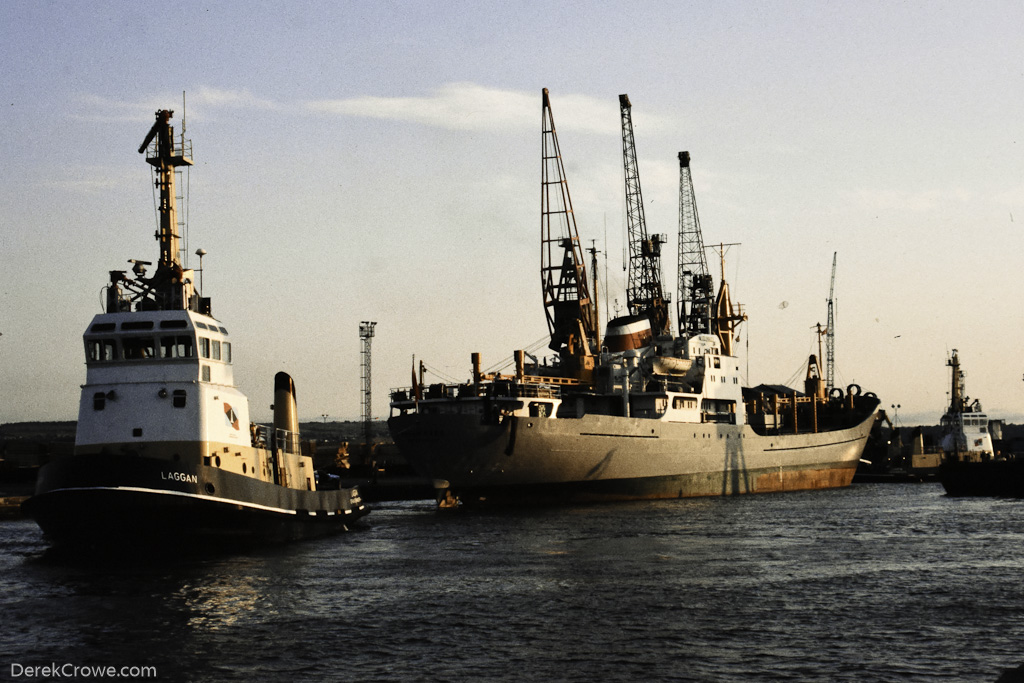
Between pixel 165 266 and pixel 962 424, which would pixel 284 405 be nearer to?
pixel 165 266

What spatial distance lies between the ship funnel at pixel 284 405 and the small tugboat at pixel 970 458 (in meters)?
46.7

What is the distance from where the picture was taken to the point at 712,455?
72.0m

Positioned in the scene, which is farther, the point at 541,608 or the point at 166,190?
the point at 166,190

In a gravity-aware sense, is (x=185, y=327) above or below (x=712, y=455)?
above

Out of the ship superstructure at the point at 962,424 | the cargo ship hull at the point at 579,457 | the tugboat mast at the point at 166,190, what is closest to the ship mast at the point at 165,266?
the tugboat mast at the point at 166,190

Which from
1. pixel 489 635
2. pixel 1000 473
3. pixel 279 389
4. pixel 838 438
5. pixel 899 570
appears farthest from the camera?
pixel 838 438

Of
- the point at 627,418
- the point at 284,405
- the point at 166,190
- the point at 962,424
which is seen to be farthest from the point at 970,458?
the point at 166,190

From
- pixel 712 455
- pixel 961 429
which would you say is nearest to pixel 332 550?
pixel 712 455

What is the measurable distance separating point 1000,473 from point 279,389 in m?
49.4

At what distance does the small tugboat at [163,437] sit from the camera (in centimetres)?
3247

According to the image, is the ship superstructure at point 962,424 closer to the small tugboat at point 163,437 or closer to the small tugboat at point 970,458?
the small tugboat at point 970,458

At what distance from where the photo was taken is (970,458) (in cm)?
9900

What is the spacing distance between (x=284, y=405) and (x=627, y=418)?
78.1ft

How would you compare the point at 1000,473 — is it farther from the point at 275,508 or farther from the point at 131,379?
the point at 131,379
